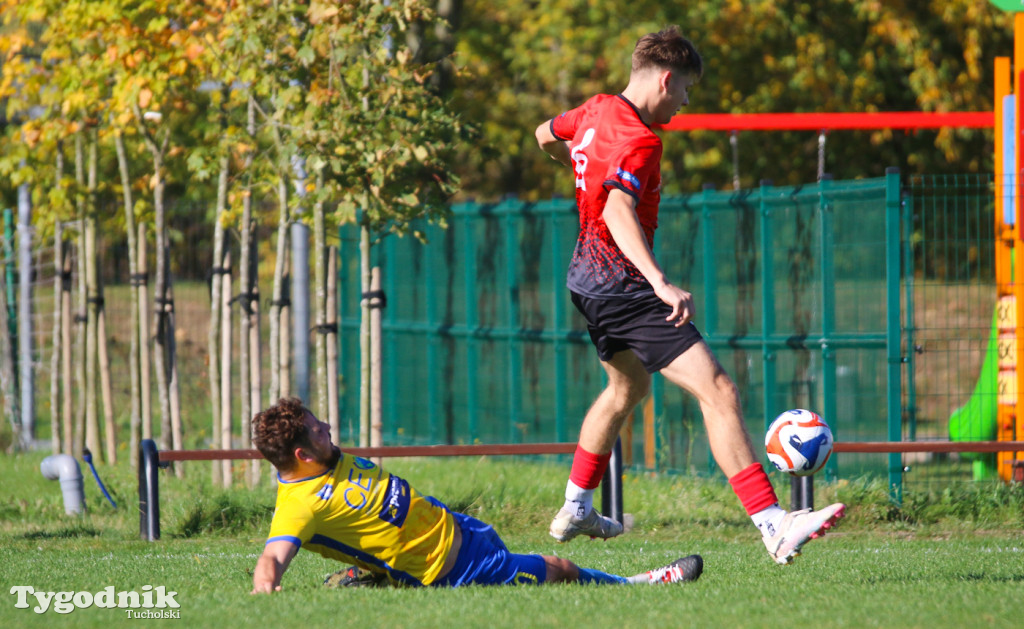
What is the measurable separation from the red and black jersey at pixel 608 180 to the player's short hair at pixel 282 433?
1429mm

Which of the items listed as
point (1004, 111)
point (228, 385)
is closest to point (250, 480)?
point (228, 385)

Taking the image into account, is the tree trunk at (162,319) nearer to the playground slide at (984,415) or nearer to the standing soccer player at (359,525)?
the standing soccer player at (359,525)

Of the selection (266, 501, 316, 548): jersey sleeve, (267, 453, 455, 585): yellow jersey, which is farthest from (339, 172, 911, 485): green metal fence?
(266, 501, 316, 548): jersey sleeve

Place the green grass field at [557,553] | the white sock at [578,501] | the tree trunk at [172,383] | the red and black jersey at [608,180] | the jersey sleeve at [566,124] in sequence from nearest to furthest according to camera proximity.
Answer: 1. the green grass field at [557,553]
2. the red and black jersey at [608,180]
3. the jersey sleeve at [566,124]
4. the white sock at [578,501]
5. the tree trunk at [172,383]

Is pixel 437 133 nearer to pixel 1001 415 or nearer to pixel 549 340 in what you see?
pixel 549 340

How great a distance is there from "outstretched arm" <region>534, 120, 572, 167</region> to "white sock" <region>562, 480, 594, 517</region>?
1.51 m

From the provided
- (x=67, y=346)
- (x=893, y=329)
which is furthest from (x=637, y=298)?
(x=67, y=346)

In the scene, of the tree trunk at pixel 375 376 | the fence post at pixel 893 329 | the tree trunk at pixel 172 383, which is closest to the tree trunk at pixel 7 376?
the tree trunk at pixel 172 383

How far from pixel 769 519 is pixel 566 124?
6.55ft

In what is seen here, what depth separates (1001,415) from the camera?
9398 millimetres

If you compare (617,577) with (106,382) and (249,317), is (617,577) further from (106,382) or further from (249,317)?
(106,382)

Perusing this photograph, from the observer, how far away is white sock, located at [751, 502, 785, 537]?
5.06 metres

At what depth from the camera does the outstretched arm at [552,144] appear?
19.6 ft

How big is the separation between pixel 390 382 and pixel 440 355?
0.86 meters
